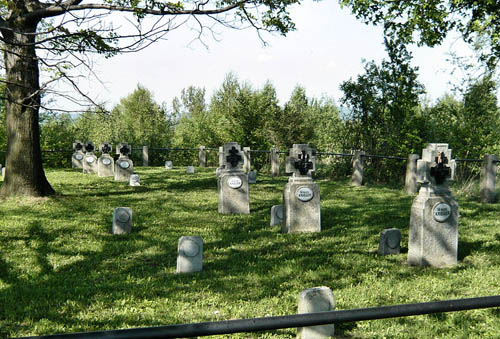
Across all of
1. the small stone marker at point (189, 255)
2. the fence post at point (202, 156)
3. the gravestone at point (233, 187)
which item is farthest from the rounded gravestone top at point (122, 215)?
the fence post at point (202, 156)

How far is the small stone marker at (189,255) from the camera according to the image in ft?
20.9

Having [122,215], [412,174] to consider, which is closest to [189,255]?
[122,215]

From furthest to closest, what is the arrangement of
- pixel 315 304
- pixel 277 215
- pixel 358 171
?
pixel 358 171 < pixel 277 215 < pixel 315 304

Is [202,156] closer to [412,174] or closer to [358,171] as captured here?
[358,171]

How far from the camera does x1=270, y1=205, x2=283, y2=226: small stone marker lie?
9481 mm

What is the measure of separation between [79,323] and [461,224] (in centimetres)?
841

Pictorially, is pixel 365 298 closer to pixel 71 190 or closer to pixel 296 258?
pixel 296 258

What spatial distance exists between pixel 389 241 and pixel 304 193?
7.05 ft

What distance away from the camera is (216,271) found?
21.2 ft

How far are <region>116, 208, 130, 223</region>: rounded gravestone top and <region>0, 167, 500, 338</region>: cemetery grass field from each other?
35cm

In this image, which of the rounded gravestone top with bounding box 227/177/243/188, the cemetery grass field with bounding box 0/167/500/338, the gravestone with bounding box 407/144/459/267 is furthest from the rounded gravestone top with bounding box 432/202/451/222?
the rounded gravestone top with bounding box 227/177/243/188

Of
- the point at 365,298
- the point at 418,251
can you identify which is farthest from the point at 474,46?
the point at 365,298

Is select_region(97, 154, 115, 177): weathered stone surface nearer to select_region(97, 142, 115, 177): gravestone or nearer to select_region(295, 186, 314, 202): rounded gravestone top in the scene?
select_region(97, 142, 115, 177): gravestone

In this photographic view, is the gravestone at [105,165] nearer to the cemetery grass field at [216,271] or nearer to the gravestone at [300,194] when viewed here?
the cemetery grass field at [216,271]
